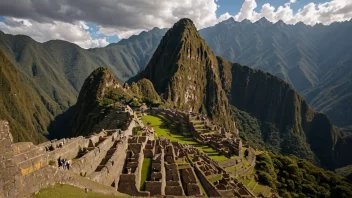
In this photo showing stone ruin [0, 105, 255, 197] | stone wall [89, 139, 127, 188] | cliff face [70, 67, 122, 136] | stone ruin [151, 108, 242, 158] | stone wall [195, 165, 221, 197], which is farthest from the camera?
cliff face [70, 67, 122, 136]

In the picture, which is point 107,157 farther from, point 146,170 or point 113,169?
point 146,170

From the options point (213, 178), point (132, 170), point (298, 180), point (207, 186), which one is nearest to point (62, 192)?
point (132, 170)

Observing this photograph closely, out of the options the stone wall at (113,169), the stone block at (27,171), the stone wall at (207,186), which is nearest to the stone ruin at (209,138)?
A: the stone wall at (207,186)

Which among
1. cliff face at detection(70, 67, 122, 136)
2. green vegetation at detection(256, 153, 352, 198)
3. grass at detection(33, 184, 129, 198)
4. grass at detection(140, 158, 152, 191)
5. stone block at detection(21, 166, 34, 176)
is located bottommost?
green vegetation at detection(256, 153, 352, 198)

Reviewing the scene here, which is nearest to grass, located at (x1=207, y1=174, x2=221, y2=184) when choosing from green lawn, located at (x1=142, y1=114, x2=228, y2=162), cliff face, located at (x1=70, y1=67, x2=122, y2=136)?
green lawn, located at (x1=142, y1=114, x2=228, y2=162)

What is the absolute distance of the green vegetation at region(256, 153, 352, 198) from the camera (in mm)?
62900

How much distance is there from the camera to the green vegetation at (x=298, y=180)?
62.9 m

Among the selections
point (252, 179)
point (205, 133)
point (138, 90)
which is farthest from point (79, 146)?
point (138, 90)

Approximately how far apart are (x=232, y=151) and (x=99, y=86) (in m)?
89.6

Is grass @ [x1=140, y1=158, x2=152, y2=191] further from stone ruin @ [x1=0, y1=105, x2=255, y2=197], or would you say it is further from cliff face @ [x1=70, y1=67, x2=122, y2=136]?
cliff face @ [x1=70, y1=67, x2=122, y2=136]

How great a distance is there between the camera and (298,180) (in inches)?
2749

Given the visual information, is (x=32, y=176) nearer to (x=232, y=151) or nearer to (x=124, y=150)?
(x=124, y=150)

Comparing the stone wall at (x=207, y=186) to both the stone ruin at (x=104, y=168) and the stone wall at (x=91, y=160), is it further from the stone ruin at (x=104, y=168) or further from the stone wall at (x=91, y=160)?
the stone wall at (x=91, y=160)

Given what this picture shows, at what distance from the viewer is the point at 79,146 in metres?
22.9
